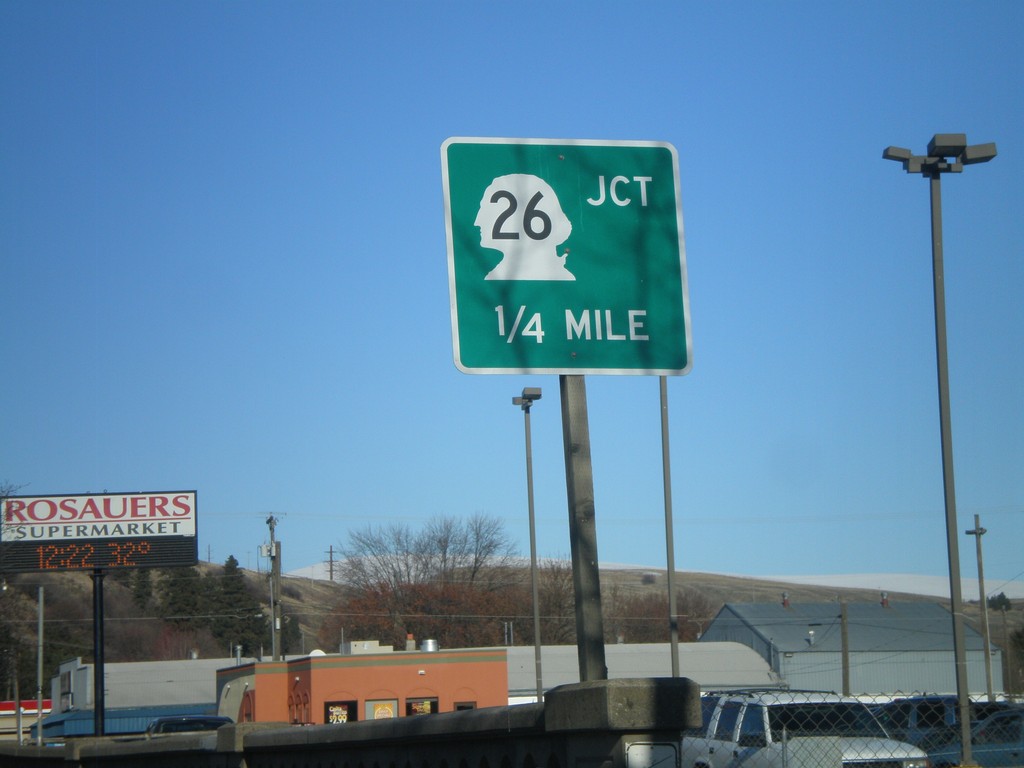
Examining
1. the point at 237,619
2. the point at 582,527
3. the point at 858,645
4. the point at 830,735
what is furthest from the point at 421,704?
the point at 237,619

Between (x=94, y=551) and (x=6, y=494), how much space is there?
515cm

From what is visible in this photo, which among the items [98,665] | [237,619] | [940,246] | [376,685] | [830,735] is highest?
[940,246]

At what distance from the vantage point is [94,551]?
25.4 m

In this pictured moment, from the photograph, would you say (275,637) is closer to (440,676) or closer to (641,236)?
(440,676)

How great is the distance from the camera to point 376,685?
42.2m

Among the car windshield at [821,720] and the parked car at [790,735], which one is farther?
the car windshield at [821,720]

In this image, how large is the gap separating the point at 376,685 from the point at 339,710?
6.41 ft

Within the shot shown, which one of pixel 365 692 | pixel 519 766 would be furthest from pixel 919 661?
pixel 519 766

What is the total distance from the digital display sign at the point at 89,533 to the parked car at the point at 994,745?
17.1 m

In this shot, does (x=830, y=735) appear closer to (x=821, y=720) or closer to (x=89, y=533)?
(x=821, y=720)

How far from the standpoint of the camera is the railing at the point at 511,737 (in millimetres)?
4320

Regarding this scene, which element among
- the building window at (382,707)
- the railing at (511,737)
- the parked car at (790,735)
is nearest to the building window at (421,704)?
the building window at (382,707)

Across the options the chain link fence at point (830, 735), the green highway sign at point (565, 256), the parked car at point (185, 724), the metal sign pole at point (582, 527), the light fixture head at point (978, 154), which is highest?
the light fixture head at point (978, 154)

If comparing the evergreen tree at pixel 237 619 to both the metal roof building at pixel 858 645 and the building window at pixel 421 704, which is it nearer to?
the metal roof building at pixel 858 645
